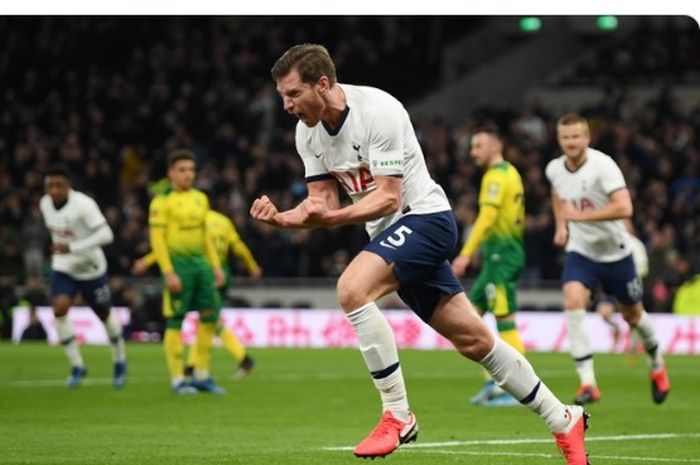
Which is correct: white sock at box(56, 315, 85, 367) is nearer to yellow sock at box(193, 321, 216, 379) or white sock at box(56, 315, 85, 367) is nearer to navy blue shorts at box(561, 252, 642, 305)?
yellow sock at box(193, 321, 216, 379)

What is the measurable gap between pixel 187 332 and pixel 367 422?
15.3 meters

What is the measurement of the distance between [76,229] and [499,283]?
5.14 m

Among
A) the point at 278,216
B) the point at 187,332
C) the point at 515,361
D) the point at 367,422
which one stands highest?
the point at 278,216

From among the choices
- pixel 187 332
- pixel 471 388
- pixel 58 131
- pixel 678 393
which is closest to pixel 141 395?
pixel 471 388

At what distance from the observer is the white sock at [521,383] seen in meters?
9.19

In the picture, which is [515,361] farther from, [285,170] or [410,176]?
[285,170]

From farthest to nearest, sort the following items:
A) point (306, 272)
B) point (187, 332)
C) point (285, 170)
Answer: point (285, 170) < point (306, 272) < point (187, 332)

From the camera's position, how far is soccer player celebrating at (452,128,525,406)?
51.9ft

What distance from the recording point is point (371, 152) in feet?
29.5

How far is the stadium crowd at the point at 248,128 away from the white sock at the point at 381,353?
63.9ft

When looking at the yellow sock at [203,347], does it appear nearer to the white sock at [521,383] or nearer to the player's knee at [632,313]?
the player's knee at [632,313]

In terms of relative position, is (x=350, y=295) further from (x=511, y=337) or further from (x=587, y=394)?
(x=511, y=337)

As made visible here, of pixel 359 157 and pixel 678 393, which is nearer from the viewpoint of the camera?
pixel 359 157

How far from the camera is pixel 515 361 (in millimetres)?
9211
